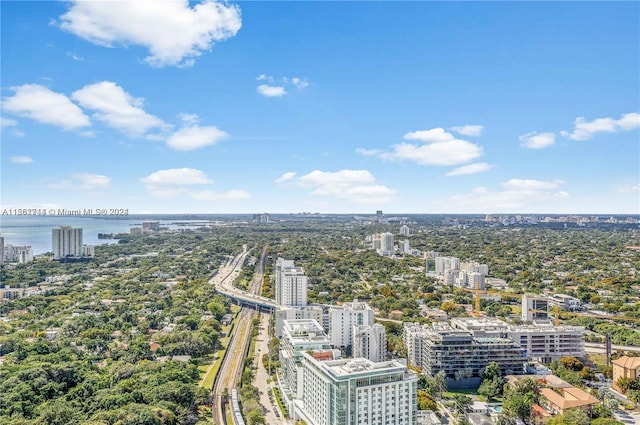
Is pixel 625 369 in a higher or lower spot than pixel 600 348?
higher

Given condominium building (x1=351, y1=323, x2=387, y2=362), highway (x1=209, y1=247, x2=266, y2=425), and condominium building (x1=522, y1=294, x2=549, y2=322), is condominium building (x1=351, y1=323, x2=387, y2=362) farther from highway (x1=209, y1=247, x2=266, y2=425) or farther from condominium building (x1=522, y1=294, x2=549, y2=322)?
condominium building (x1=522, y1=294, x2=549, y2=322)

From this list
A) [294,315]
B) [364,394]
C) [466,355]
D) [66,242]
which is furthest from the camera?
[66,242]

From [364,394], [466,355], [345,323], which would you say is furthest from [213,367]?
[466,355]

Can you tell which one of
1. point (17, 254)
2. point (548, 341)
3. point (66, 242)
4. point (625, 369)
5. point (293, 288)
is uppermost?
point (66, 242)

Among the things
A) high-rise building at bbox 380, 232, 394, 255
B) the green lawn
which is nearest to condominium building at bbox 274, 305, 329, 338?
the green lawn

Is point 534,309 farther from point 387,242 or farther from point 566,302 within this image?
point 387,242

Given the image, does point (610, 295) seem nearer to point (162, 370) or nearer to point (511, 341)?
point (511, 341)

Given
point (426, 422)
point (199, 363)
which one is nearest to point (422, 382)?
point (426, 422)
